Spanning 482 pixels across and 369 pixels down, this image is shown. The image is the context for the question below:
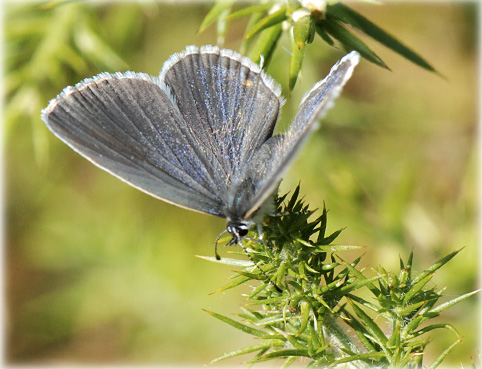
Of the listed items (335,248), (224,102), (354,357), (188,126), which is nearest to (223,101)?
(224,102)

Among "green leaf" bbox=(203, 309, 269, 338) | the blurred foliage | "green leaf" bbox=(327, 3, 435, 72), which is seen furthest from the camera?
"green leaf" bbox=(327, 3, 435, 72)

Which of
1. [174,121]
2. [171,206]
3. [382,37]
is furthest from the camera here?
[171,206]

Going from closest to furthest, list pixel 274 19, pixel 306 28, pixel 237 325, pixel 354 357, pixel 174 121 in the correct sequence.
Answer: pixel 354 357
pixel 237 325
pixel 306 28
pixel 274 19
pixel 174 121

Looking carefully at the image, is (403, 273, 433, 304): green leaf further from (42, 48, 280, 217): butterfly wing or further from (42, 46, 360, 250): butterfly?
(42, 48, 280, 217): butterfly wing

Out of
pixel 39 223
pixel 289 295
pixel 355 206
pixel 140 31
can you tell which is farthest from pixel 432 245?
pixel 39 223

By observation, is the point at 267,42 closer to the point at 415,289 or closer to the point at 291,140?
→ the point at 291,140

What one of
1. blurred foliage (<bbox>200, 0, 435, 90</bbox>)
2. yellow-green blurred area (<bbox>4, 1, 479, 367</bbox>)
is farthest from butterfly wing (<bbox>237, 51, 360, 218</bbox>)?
yellow-green blurred area (<bbox>4, 1, 479, 367</bbox>)
